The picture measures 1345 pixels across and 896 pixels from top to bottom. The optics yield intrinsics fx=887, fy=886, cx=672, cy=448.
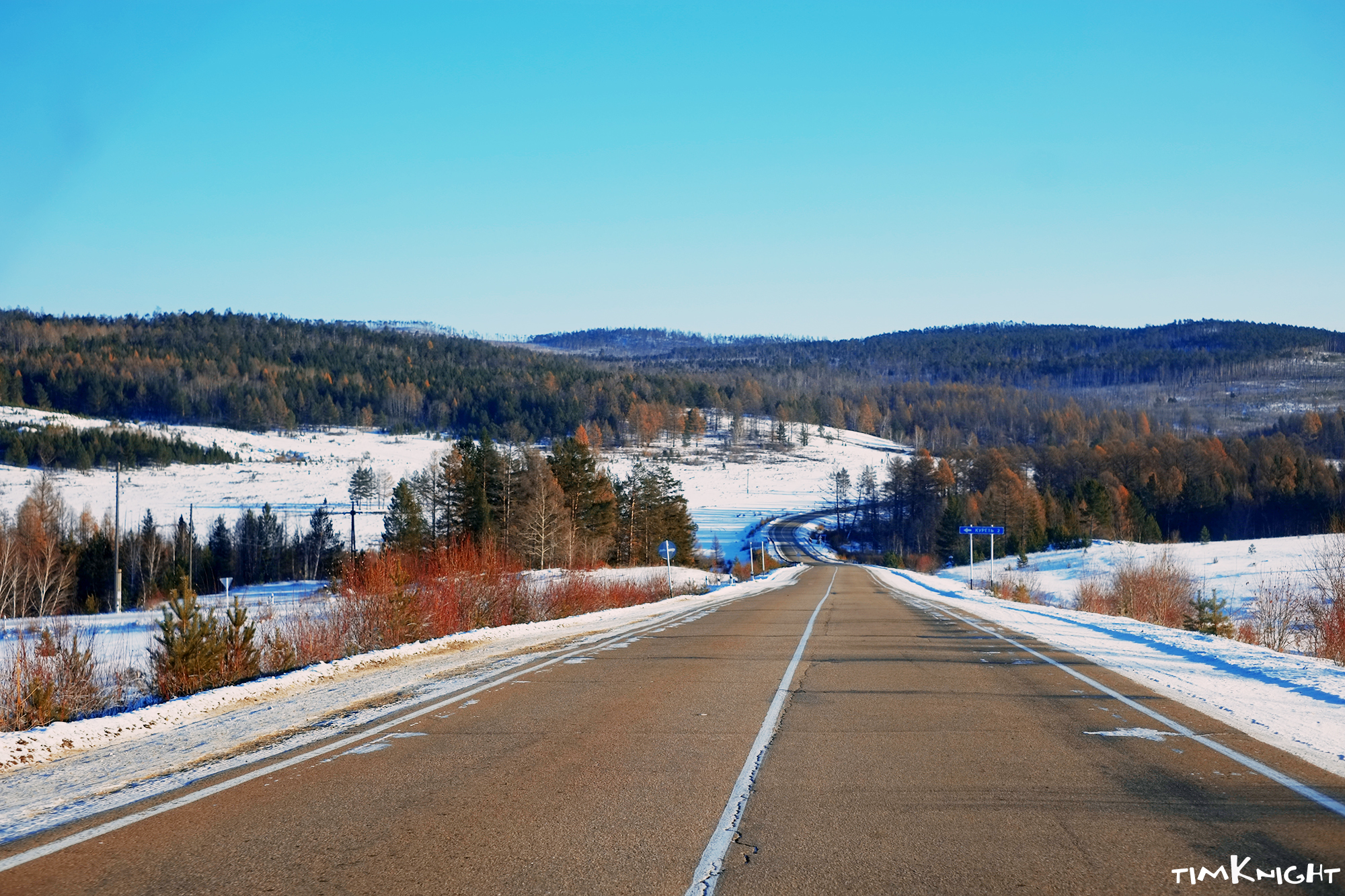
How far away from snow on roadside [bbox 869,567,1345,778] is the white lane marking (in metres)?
4.27

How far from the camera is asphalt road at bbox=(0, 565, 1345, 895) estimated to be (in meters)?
4.63

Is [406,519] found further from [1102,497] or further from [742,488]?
[742,488]

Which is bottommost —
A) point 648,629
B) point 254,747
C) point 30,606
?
point 30,606

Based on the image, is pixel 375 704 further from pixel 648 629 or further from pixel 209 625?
pixel 648 629

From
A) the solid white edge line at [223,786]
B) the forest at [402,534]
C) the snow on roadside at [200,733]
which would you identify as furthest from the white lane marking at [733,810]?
the forest at [402,534]

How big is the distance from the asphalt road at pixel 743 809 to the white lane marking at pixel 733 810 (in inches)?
2.0

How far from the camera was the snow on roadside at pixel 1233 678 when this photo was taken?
26.6 ft

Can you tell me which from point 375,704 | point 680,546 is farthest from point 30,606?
point 375,704

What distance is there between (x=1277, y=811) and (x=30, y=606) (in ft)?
243

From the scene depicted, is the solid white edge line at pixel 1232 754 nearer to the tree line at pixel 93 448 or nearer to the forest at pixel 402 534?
the forest at pixel 402 534

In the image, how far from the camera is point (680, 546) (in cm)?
7594

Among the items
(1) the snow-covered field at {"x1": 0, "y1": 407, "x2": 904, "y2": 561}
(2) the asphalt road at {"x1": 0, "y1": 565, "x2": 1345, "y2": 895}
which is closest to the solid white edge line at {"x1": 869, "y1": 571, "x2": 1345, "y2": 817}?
(2) the asphalt road at {"x1": 0, "y1": 565, "x2": 1345, "y2": 895}

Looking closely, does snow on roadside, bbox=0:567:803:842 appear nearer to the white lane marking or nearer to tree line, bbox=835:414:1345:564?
the white lane marking

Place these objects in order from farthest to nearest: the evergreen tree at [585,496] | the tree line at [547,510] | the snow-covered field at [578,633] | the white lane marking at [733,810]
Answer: the evergreen tree at [585,496]
the tree line at [547,510]
the snow-covered field at [578,633]
the white lane marking at [733,810]
